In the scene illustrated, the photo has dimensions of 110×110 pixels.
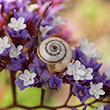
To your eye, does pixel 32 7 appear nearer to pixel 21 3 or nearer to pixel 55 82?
pixel 21 3

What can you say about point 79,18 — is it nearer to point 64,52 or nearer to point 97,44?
point 97,44

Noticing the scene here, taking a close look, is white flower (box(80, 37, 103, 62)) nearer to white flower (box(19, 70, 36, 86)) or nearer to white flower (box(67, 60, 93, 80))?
white flower (box(67, 60, 93, 80))

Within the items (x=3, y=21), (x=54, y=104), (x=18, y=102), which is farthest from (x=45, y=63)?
(x=54, y=104)

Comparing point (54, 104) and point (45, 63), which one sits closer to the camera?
point (45, 63)

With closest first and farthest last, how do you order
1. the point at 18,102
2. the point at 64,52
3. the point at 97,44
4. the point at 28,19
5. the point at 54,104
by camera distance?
1. the point at 64,52
2. the point at 28,19
3. the point at 18,102
4. the point at 54,104
5. the point at 97,44

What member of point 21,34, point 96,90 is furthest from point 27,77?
point 96,90

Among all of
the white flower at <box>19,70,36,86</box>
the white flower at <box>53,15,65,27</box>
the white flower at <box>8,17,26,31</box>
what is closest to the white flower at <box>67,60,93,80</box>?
the white flower at <box>19,70,36,86</box>

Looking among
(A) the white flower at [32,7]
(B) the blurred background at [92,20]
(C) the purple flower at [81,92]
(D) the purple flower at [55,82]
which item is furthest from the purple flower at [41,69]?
(B) the blurred background at [92,20]
